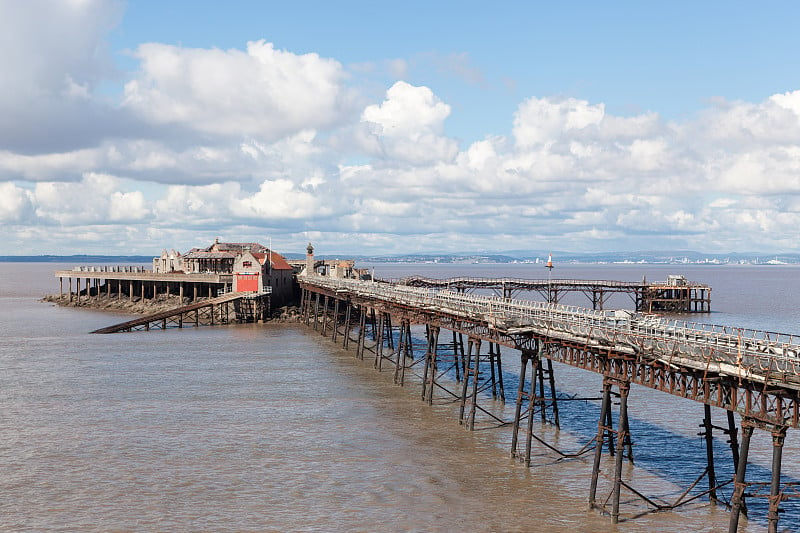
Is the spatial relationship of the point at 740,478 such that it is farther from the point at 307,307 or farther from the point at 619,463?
the point at 307,307

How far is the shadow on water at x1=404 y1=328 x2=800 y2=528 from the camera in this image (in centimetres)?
2928

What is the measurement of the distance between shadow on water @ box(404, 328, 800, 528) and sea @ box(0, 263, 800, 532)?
0.12 metres

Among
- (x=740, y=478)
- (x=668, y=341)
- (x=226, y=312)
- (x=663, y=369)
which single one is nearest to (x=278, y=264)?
(x=226, y=312)

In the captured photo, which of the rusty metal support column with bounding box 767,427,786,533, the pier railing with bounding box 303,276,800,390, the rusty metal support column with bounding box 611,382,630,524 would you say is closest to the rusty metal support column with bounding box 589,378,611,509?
the rusty metal support column with bounding box 611,382,630,524

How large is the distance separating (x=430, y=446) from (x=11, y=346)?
53.4 meters

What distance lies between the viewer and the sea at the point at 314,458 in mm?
27703

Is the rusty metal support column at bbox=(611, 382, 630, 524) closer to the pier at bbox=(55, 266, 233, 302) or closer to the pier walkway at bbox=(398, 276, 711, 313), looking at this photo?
the pier at bbox=(55, 266, 233, 302)

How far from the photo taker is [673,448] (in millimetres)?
36219

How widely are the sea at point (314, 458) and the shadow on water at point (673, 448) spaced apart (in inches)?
4.7

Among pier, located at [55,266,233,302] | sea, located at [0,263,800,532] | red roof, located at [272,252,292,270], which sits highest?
red roof, located at [272,252,292,270]

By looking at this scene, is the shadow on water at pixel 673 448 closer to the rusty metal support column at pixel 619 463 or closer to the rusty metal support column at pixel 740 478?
the rusty metal support column at pixel 740 478

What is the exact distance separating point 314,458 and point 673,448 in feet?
56.0

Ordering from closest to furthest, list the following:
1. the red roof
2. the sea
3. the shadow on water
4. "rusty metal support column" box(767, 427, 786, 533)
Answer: "rusty metal support column" box(767, 427, 786, 533)
the sea
the shadow on water
the red roof

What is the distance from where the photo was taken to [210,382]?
53625 mm
